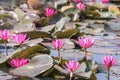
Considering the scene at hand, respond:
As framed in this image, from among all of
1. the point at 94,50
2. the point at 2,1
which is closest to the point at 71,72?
the point at 94,50

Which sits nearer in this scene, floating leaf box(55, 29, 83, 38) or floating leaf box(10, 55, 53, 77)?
floating leaf box(10, 55, 53, 77)

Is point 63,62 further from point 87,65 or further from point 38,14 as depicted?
point 38,14

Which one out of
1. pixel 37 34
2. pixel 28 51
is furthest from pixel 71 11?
pixel 28 51

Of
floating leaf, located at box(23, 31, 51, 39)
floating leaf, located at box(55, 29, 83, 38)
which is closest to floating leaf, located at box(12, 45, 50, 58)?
floating leaf, located at box(23, 31, 51, 39)

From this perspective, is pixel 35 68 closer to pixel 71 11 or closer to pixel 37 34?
pixel 37 34

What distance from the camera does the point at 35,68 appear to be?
1974 millimetres

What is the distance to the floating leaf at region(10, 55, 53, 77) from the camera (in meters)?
1.93

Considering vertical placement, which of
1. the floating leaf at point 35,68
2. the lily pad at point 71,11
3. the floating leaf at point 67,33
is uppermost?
the floating leaf at point 35,68

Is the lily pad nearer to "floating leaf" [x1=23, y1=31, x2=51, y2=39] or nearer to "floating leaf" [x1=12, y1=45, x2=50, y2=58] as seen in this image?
"floating leaf" [x1=23, y1=31, x2=51, y2=39]

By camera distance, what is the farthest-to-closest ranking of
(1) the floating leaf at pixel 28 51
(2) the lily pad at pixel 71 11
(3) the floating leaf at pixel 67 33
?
(2) the lily pad at pixel 71 11 → (3) the floating leaf at pixel 67 33 → (1) the floating leaf at pixel 28 51

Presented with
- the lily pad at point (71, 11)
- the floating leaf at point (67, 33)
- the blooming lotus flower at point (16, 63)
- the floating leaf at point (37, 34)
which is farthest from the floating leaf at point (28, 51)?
the lily pad at point (71, 11)

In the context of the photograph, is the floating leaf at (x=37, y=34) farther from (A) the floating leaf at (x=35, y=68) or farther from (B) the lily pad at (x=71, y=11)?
(B) the lily pad at (x=71, y=11)

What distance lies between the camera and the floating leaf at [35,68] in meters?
1.93

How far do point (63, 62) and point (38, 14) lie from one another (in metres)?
2.29
